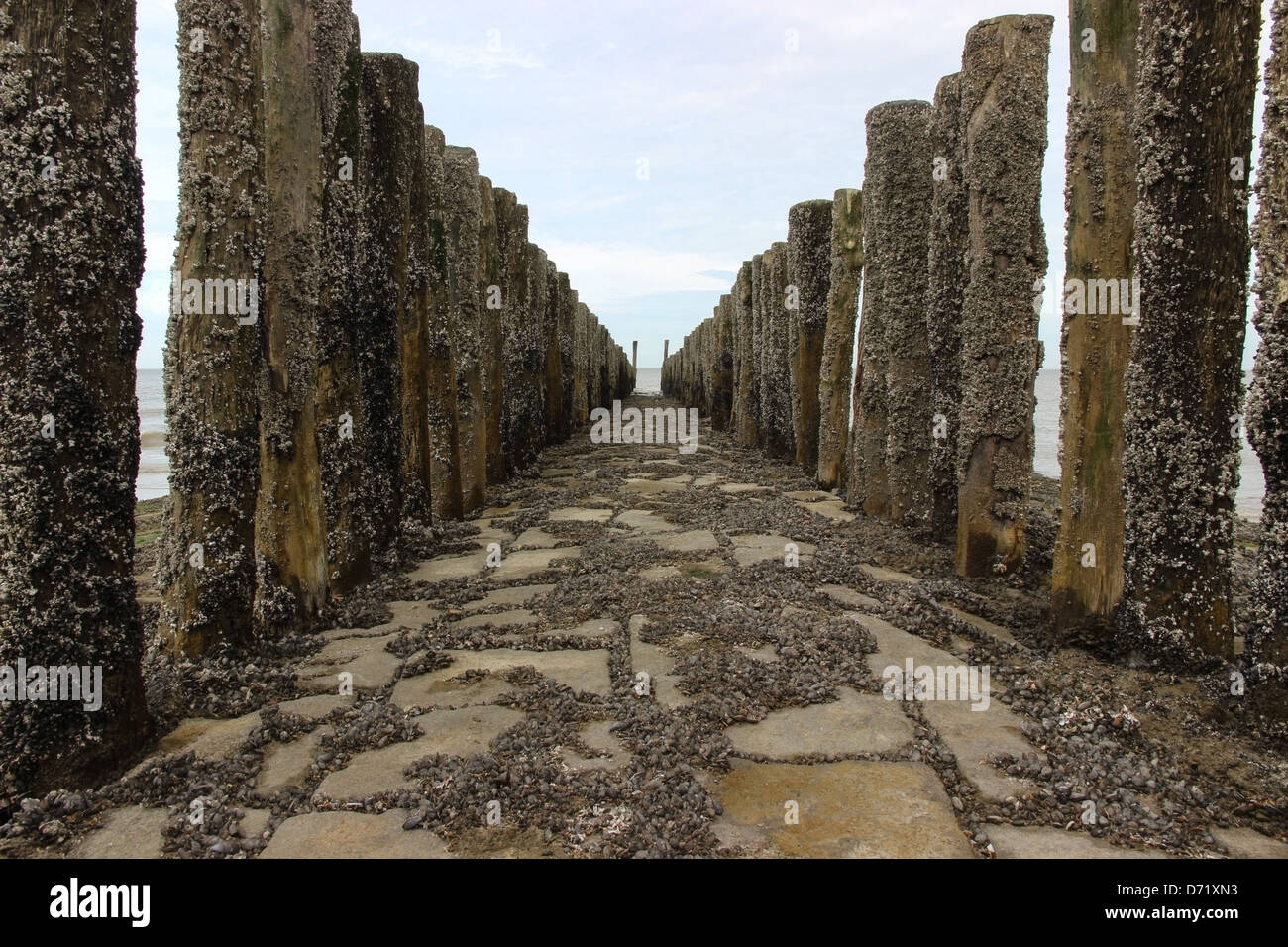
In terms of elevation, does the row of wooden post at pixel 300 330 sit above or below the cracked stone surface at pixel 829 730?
above

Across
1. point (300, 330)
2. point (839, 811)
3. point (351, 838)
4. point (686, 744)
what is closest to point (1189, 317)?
point (839, 811)

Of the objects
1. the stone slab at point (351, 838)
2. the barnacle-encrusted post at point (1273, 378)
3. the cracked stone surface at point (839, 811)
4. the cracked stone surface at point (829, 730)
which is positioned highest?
the barnacle-encrusted post at point (1273, 378)

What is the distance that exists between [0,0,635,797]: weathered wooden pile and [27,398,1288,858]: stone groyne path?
48 centimetres

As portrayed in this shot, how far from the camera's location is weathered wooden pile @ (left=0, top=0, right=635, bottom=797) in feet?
9.69

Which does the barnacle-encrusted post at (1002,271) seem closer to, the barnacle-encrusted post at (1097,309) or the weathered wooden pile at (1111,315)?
the weathered wooden pile at (1111,315)

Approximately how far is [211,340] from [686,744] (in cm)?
307

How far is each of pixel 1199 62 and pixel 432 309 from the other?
609cm

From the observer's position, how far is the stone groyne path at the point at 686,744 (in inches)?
104

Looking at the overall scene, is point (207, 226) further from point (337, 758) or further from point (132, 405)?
point (337, 758)

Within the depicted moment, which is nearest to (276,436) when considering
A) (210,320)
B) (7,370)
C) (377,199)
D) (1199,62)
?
→ (210,320)

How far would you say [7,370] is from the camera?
9.64 feet

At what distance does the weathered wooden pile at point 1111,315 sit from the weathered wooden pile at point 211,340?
13.8ft

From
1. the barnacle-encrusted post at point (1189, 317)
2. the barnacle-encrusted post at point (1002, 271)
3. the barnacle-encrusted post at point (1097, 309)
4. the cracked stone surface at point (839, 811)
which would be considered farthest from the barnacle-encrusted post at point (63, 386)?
the barnacle-encrusted post at point (1002, 271)

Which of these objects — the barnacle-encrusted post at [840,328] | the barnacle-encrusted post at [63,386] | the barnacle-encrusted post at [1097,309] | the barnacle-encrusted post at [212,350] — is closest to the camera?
the barnacle-encrusted post at [63,386]
